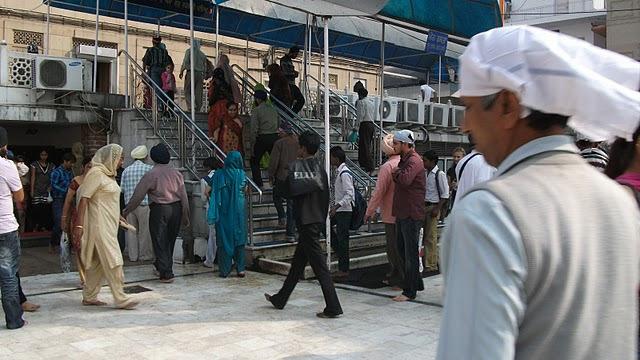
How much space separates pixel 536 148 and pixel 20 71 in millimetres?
11071

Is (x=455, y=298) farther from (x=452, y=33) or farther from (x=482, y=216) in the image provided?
(x=452, y=33)

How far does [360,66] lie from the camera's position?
81.6 ft

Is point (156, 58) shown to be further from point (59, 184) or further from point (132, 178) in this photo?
point (132, 178)

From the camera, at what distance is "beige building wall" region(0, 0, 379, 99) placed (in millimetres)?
18906

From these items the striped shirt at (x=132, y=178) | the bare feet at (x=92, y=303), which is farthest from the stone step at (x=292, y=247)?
the bare feet at (x=92, y=303)

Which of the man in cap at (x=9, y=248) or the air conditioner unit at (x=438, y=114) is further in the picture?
the air conditioner unit at (x=438, y=114)

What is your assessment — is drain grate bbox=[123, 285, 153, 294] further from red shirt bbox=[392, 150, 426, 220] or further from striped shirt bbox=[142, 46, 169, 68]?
striped shirt bbox=[142, 46, 169, 68]

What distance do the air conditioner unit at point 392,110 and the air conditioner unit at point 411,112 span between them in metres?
0.12

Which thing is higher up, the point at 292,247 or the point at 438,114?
the point at 438,114

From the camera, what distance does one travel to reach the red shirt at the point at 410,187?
6496 millimetres

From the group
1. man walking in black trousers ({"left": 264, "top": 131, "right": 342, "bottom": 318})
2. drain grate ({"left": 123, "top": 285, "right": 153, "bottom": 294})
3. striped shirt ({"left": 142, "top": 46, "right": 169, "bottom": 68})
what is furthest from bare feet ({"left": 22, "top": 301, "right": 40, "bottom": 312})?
striped shirt ({"left": 142, "top": 46, "right": 169, "bottom": 68})

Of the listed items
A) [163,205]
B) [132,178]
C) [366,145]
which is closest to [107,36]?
[366,145]

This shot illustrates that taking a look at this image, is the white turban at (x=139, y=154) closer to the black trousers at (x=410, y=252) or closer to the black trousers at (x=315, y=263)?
the black trousers at (x=315, y=263)

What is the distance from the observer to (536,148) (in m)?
1.29
